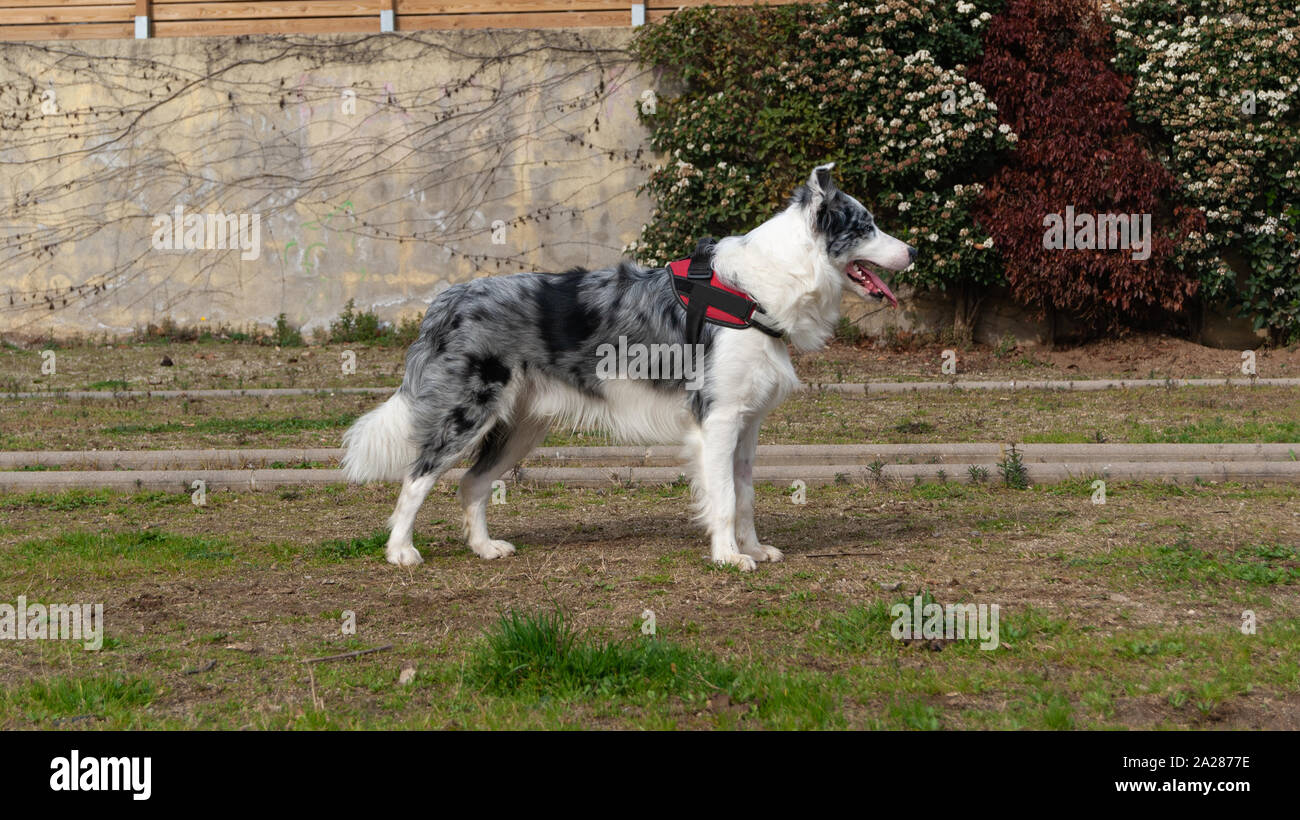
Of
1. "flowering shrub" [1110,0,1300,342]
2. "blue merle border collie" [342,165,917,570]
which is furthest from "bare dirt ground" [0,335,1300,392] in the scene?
"blue merle border collie" [342,165,917,570]

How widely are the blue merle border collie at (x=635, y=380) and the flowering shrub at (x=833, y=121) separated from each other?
8.57m

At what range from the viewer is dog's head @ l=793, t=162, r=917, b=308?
20.4 ft

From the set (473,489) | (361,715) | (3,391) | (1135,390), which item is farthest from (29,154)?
(361,715)

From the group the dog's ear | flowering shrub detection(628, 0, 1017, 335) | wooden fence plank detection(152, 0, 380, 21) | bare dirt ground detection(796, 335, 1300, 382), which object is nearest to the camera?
the dog's ear

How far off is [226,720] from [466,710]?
0.76 meters

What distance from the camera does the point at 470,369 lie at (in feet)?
21.0

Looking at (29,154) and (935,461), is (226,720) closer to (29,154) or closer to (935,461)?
(935,461)

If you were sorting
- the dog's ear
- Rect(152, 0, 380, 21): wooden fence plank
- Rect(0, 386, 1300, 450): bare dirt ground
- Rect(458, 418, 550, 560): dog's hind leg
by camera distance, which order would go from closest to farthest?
the dog's ear < Rect(458, 418, 550, 560): dog's hind leg < Rect(0, 386, 1300, 450): bare dirt ground < Rect(152, 0, 380, 21): wooden fence plank

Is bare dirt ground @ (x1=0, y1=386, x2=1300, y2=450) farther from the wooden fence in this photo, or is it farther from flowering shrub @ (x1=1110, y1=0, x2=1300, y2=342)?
the wooden fence

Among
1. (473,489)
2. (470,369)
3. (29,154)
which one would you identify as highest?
(29,154)

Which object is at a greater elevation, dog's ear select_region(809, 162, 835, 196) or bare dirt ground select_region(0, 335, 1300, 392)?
dog's ear select_region(809, 162, 835, 196)

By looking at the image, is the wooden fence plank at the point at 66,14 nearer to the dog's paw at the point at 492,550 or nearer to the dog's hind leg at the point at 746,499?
the dog's paw at the point at 492,550

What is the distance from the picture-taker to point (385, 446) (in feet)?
21.3

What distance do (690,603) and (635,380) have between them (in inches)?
57.1
